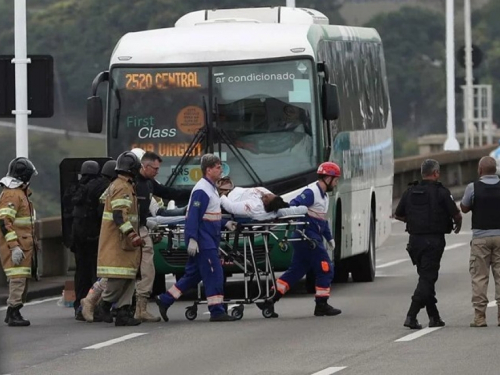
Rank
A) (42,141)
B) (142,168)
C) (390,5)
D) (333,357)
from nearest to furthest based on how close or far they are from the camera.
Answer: (333,357) < (142,168) < (42,141) < (390,5)

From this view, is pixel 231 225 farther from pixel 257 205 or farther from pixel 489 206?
pixel 489 206

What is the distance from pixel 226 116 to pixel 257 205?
319 centimetres

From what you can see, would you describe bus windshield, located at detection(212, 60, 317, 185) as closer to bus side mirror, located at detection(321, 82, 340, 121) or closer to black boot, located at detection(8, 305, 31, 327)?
bus side mirror, located at detection(321, 82, 340, 121)

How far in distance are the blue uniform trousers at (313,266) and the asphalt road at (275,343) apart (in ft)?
1.07

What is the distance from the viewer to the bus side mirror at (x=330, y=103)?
21.5m

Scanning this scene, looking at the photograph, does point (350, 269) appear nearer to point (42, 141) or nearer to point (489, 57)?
point (42, 141)

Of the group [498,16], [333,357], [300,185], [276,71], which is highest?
[498,16]

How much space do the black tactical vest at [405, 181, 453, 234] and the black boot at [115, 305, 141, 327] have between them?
2855 millimetres

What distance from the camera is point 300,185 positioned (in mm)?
21422

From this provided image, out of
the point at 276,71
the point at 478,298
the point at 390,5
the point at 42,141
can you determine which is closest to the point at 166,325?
the point at 478,298

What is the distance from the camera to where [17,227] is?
18.1 metres

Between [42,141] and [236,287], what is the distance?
45.4 metres

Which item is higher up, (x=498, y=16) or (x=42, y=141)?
(x=498, y=16)

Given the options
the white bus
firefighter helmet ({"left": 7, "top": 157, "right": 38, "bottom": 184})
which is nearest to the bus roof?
the white bus
